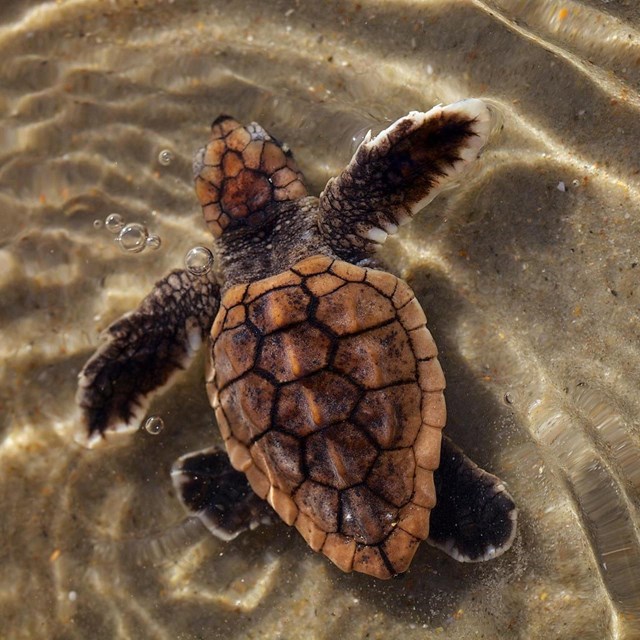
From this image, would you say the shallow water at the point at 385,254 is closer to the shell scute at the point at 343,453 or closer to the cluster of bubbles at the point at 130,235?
the cluster of bubbles at the point at 130,235

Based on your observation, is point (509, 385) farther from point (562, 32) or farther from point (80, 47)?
point (80, 47)

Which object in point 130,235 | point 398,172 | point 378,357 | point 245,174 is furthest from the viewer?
point 130,235

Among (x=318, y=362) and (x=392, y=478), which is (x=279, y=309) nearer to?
(x=318, y=362)

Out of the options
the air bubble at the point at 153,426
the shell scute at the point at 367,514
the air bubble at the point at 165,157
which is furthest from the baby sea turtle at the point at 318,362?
the air bubble at the point at 165,157

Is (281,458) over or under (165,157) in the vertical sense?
under

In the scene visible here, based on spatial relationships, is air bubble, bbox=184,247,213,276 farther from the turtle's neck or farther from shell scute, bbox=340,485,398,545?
shell scute, bbox=340,485,398,545

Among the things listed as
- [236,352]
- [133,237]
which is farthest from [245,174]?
[236,352]

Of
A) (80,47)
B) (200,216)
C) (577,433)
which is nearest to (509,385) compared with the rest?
(577,433)

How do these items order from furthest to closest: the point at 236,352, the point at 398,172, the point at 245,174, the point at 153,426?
the point at 153,426 → the point at 245,174 → the point at 398,172 → the point at 236,352
